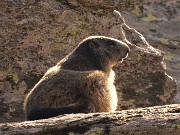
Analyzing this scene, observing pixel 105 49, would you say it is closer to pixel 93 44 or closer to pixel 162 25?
pixel 93 44

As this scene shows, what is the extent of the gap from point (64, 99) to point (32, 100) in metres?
0.66

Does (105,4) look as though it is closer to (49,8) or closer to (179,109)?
(49,8)

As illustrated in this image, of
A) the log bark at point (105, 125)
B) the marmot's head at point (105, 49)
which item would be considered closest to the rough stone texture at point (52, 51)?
the marmot's head at point (105, 49)

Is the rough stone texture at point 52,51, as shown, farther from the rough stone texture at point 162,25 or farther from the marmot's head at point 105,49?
the rough stone texture at point 162,25

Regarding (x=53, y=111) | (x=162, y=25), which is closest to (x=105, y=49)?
(x=53, y=111)

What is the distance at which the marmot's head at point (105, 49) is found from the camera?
13219 millimetres

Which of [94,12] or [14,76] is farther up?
[94,12]

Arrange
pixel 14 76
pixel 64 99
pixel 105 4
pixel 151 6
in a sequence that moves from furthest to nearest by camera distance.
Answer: pixel 151 6 < pixel 105 4 < pixel 14 76 < pixel 64 99

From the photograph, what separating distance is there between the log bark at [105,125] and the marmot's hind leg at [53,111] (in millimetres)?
1781

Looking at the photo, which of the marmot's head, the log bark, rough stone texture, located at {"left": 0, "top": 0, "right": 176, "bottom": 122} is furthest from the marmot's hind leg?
rough stone texture, located at {"left": 0, "top": 0, "right": 176, "bottom": 122}

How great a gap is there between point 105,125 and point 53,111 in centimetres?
228

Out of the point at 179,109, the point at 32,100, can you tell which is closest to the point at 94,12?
the point at 32,100

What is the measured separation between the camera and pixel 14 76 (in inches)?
579

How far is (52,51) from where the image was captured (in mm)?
15406
